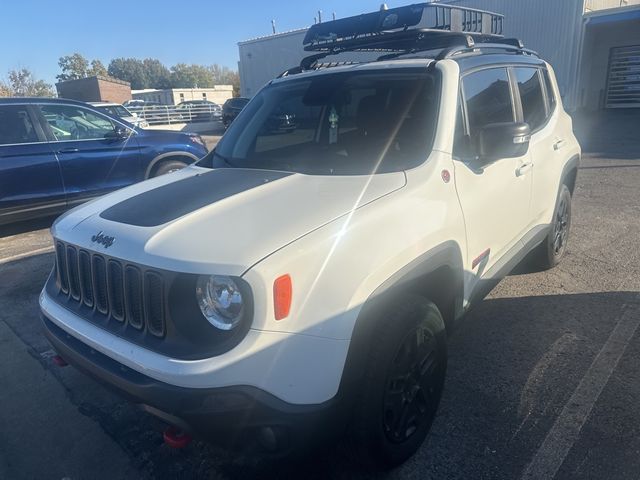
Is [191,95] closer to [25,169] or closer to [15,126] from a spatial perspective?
[15,126]

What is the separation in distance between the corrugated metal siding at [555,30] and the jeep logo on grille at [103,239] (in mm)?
21384

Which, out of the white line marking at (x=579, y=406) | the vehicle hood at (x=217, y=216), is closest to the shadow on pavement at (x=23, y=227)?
the vehicle hood at (x=217, y=216)

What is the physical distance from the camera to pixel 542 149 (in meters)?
3.89

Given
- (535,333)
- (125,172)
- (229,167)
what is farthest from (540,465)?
(125,172)

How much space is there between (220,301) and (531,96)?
3.24 metres

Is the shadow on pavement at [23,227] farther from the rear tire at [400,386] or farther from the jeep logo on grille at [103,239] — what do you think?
the rear tire at [400,386]

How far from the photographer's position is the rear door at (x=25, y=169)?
6.32 m

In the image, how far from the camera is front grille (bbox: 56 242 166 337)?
6.61 feet

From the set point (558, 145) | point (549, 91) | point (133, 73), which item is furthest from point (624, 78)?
point (133, 73)

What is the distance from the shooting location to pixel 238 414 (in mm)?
1835

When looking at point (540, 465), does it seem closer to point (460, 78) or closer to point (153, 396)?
point (153, 396)

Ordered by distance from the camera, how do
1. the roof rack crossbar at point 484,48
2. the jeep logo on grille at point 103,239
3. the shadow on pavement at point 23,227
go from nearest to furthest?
the jeep logo on grille at point 103,239
the roof rack crossbar at point 484,48
the shadow on pavement at point 23,227

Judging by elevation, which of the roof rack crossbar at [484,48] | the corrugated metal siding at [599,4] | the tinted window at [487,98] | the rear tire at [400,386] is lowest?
the rear tire at [400,386]

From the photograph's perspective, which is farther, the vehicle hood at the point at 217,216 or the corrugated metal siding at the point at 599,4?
the corrugated metal siding at the point at 599,4
